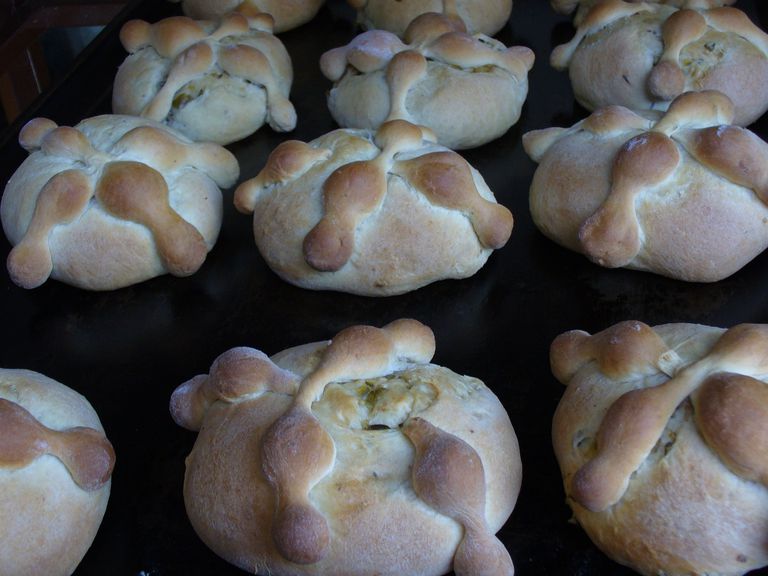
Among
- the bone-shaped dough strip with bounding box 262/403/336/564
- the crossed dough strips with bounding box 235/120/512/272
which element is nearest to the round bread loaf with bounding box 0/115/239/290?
the crossed dough strips with bounding box 235/120/512/272

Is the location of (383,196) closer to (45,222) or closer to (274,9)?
(45,222)

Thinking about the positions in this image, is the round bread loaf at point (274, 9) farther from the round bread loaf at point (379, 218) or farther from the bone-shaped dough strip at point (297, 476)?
the bone-shaped dough strip at point (297, 476)

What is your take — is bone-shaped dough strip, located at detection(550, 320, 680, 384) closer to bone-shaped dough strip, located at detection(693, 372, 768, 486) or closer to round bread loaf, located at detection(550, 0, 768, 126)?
bone-shaped dough strip, located at detection(693, 372, 768, 486)

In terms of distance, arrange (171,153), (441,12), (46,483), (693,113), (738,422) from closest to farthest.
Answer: (738,422) → (46,483) → (693,113) → (171,153) → (441,12)

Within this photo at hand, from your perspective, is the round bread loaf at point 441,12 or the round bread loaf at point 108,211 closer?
the round bread loaf at point 108,211

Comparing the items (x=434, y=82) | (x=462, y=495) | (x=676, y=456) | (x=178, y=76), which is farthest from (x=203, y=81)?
(x=676, y=456)

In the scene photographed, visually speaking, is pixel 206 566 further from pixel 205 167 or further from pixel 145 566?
pixel 205 167

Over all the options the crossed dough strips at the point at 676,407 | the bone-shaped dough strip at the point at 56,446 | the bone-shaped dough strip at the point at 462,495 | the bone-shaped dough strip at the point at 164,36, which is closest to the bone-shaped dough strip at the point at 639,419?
the crossed dough strips at the point at 676,407
